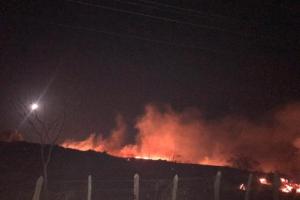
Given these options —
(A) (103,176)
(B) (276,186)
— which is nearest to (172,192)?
(B) (276,186)

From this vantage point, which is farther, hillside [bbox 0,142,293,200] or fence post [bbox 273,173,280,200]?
hillside [bbox 0,142,293,200]

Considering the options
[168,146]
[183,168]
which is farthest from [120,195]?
[168,146]

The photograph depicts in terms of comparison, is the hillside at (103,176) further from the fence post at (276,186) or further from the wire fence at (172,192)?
the fence post at (276,186)

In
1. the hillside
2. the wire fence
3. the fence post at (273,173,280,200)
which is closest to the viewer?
the wire fence

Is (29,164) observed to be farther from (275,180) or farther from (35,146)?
(275,180)

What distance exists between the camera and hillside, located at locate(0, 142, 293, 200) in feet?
63.5

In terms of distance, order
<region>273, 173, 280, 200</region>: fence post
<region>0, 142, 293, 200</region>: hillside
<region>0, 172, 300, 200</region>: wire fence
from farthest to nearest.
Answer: <region>0, 142, 293, 200</region>: hillside → <region>273, 173, 280, 200</region>: fence post → <region>0, 172, 300, 200</region>: wire fence

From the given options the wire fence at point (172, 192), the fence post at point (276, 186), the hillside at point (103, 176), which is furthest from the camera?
the hillside at point (103, 176)

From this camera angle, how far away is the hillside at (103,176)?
1936cm

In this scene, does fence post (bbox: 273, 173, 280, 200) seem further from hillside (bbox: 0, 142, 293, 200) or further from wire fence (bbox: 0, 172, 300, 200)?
hillside (bbox: 0, 142, 293, 200)

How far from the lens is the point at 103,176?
3111cm

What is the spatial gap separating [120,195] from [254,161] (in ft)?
85.7

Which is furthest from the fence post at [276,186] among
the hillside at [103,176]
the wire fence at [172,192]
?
the hillside at [103,176]

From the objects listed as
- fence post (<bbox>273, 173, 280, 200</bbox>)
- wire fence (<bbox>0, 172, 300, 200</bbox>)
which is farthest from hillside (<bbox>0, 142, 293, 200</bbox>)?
fence post (<bbox>273, 173, 280, 200</bbox>)
